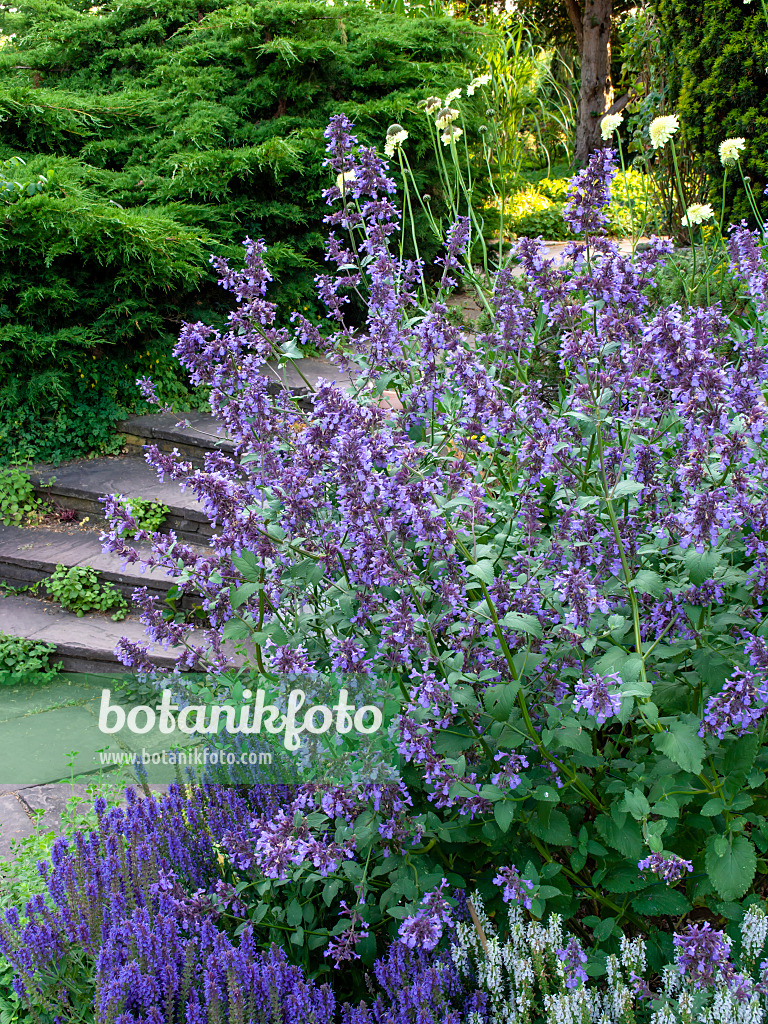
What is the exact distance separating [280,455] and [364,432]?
663mm

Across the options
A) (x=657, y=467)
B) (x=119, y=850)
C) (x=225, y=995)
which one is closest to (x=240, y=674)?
(x=119, y=850)

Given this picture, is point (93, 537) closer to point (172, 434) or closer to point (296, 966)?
point (172, 434)

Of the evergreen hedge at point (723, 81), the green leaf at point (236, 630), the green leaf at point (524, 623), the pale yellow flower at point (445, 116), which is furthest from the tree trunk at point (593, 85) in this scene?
the green leaf at point (524, 623)

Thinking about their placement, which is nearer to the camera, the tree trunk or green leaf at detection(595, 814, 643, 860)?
green leaf at detection(595, 814, 643, 860)

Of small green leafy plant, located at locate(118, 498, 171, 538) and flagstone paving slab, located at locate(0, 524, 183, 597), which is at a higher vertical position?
small green leafy plant, located at locate(118, 498, 171, 538)

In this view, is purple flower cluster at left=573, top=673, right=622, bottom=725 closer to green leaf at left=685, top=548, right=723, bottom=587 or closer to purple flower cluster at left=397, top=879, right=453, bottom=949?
green leaf at left=685, top=548, right=723, bottom=587

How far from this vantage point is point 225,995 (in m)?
1.72

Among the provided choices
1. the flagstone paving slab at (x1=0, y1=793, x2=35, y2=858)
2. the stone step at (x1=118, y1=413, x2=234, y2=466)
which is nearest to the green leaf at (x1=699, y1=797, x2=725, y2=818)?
the flagstone paving slab at (x1=0, y1=793, x2=35, y2=858)

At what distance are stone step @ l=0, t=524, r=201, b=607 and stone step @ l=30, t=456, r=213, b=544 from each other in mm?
187

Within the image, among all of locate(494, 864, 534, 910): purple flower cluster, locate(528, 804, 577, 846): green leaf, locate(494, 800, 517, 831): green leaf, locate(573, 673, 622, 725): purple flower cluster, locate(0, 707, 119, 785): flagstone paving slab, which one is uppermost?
locate(573, 673, 622, 725): purple flower cluster

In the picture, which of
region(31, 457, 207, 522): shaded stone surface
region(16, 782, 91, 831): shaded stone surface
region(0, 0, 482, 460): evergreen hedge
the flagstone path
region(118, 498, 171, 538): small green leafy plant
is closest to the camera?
region(16, 782, 91, 831): shaded stone surface

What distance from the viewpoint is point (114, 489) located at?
4992 mm

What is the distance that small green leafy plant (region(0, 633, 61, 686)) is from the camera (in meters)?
4.08

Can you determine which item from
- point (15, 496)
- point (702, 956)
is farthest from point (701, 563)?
point (15, 496)
